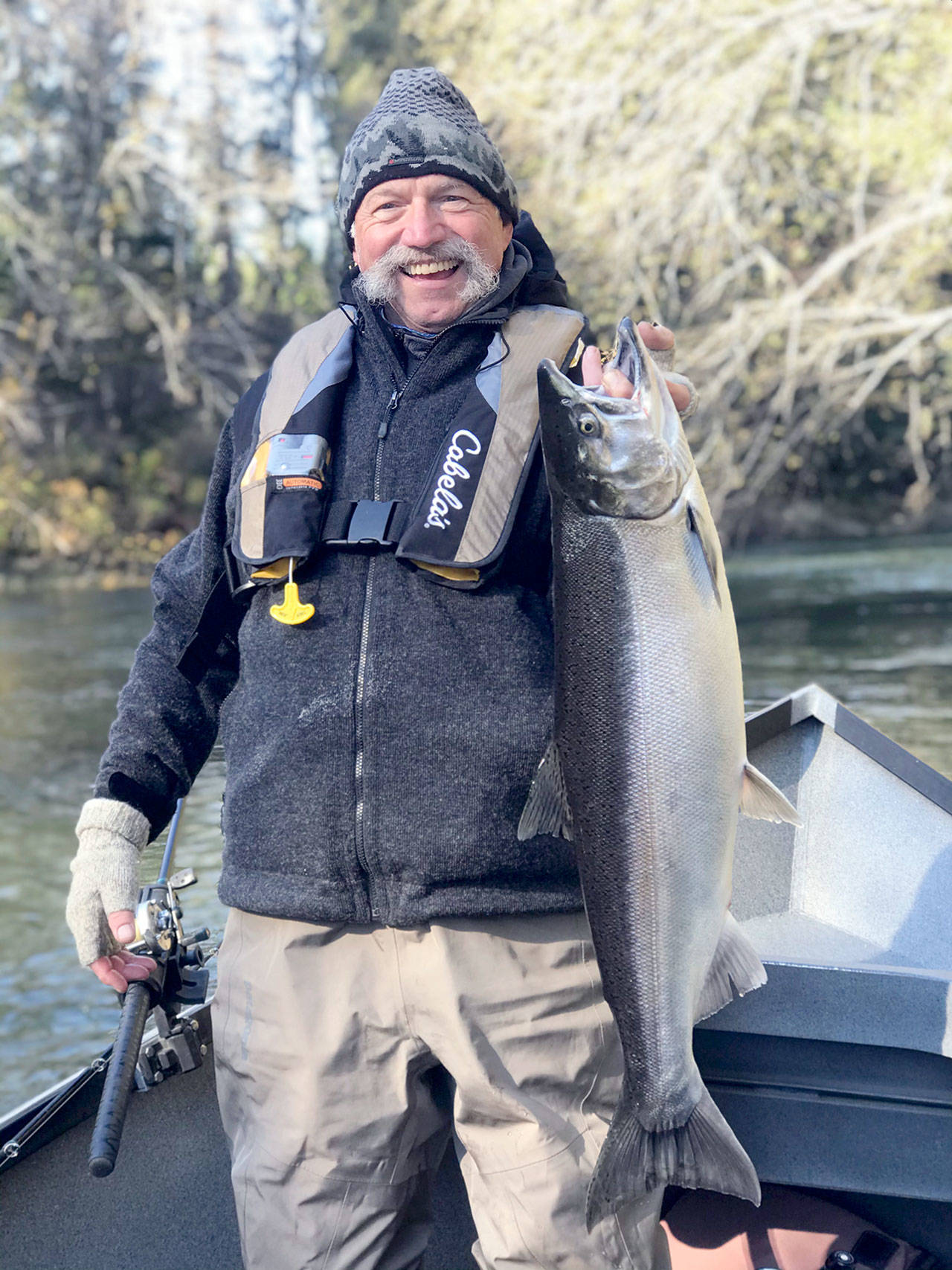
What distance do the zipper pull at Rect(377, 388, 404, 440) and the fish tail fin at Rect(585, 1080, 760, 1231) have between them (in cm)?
124

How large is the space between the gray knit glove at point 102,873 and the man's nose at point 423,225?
48.8 inches

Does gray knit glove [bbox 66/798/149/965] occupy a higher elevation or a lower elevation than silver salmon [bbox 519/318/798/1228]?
lower

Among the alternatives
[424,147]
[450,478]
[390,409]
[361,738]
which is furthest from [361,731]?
[424,147]

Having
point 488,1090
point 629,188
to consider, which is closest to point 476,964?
point 488,1090

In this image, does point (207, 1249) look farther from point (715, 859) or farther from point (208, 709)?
point (715, 859)

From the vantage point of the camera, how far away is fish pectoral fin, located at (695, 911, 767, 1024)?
2.11 metres

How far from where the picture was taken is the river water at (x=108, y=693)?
227 inches

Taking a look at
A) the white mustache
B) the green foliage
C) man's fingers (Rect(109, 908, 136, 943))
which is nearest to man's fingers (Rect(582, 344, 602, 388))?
the white mustache

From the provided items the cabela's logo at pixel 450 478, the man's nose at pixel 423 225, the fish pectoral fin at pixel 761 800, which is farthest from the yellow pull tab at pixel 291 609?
the fish pectoral fin at pixel 761 800

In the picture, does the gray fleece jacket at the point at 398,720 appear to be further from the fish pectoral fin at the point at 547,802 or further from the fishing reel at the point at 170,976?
the fishing reel at the point at 170,976

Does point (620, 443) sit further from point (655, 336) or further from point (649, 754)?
point (649, 754)

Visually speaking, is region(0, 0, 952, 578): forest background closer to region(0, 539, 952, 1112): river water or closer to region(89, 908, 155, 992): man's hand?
region(0, 539, 952, 1112): river water

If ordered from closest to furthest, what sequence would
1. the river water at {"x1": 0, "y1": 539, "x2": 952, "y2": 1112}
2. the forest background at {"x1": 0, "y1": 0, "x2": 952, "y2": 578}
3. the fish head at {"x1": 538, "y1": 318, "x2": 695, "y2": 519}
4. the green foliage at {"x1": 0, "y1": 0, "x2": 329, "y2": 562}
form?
1. the fish head at {"x1": 538, "y1": 318, "x2": 695, "y2": 519}
2. the river water at {"x1": 0, "y1": 539, "x2": 952, "y2": 1112}
3. the forest background at {"x1": 0, "y1": 0, "x2": 952, "y2": 578}
4. the green foliage at {"x1": 0, "y1": 0, "x2": 329, "y2": 562}

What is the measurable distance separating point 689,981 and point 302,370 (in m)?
1.35
